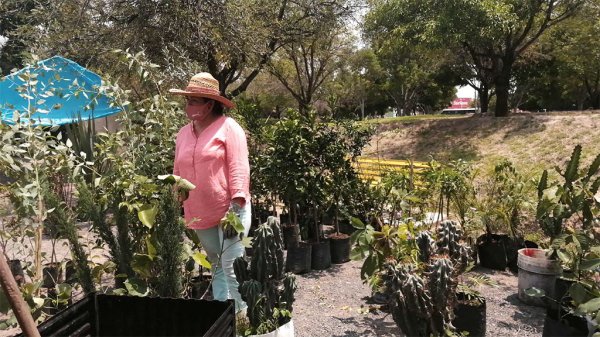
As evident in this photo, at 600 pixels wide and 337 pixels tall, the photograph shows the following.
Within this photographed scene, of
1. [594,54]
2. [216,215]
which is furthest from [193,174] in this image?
[594,54]

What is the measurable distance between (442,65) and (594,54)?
5.81 meters

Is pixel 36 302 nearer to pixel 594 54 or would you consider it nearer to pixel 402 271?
pixel 402 271

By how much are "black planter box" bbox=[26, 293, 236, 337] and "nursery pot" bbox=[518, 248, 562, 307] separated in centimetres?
327

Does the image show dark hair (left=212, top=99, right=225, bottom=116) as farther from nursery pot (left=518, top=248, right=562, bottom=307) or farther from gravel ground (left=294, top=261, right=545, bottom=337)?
nursery pot (left=518, top=248, right=562, bottom=307)

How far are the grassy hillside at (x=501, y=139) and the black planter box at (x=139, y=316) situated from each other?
25.9 feet

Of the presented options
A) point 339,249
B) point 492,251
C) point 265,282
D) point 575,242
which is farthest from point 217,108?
point 492,251

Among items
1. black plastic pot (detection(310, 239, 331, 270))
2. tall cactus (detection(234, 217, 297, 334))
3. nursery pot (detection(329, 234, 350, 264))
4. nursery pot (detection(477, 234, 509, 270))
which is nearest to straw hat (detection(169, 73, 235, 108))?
tall cactus (detection(234, 217, 297, 334))

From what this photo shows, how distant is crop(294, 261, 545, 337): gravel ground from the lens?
11.1ft

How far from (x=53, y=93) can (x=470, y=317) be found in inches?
117

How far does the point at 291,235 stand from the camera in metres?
5.02

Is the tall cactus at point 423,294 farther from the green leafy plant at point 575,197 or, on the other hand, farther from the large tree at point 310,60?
the large tree at point 310,60

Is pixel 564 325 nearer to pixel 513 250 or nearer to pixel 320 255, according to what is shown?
pixel 513 250

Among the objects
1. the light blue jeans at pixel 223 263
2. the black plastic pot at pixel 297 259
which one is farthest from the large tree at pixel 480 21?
the light blue jeans at pixel 223 263

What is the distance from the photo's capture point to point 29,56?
250 cm
